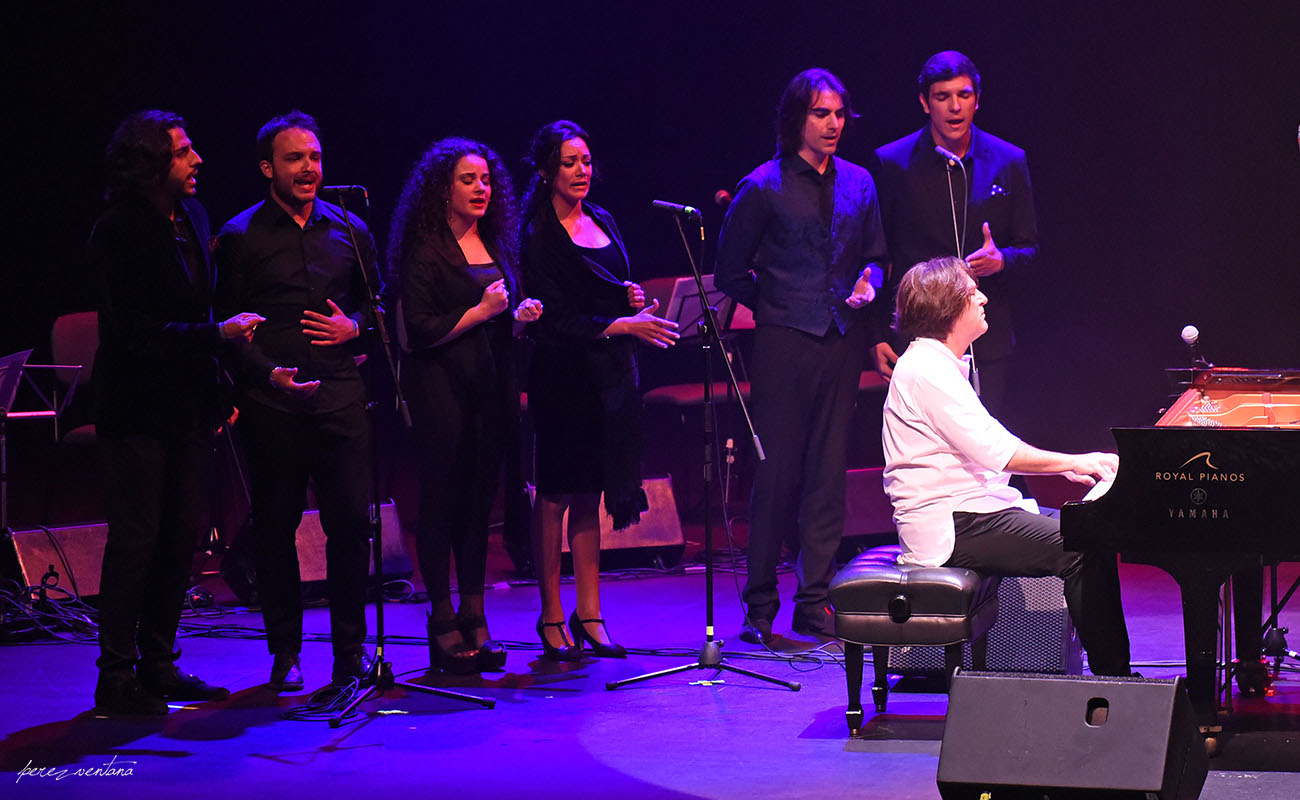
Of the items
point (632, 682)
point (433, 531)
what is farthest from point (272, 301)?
point (632, 682)

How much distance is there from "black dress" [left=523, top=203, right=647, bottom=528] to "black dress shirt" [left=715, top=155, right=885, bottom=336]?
66 cm

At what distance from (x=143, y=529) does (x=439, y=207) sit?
5.01 feet

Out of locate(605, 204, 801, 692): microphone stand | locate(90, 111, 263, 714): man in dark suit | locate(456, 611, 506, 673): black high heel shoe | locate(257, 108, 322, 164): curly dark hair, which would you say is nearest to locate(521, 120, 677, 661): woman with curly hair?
locate(456, 611, 506, 673): black high heel shoe

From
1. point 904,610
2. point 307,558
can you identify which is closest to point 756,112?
point 307,558

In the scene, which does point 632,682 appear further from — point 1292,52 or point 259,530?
point 1292,52

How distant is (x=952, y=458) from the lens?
445 centimetres

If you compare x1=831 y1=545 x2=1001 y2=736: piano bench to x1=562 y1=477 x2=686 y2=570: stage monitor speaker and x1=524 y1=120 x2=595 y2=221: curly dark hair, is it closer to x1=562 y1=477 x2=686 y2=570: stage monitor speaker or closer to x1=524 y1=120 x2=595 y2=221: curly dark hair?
x1=524 y1=120 x2=595 y2=221: curly dark hair

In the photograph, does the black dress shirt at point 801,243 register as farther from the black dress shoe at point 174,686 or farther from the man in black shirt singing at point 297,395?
the black dress shoe at point 174,686

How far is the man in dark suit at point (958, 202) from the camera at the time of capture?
19.3ft

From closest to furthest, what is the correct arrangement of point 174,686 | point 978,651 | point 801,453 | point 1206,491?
point 1206,491
point 978,651
point 174,686
point 801,453

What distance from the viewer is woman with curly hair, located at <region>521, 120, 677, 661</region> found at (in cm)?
540

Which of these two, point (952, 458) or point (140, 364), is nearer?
point (952, 458)

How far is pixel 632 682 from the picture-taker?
495 centimetres

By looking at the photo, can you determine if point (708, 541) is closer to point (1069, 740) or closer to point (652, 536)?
point (1069, 740)
